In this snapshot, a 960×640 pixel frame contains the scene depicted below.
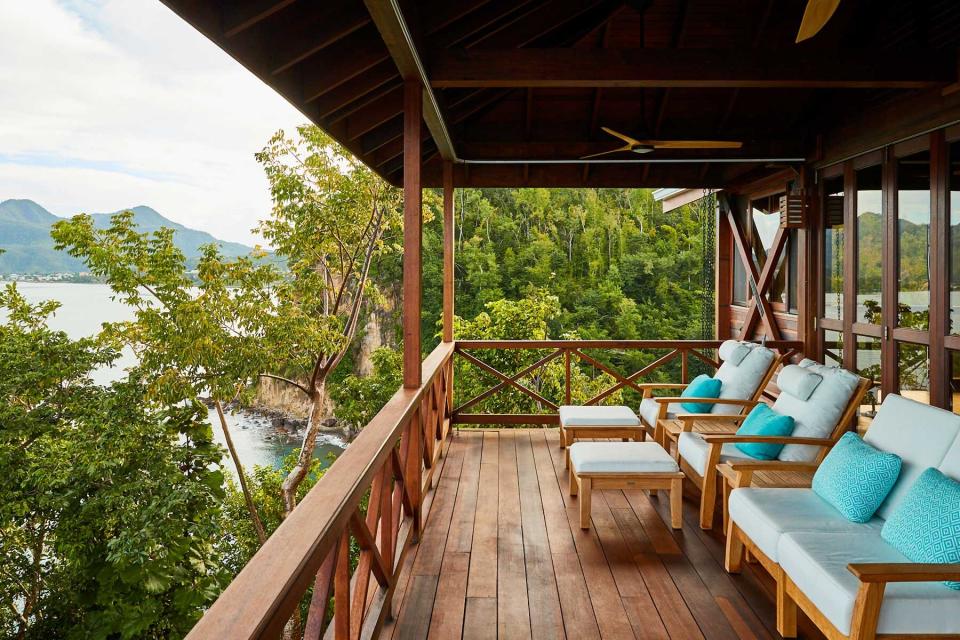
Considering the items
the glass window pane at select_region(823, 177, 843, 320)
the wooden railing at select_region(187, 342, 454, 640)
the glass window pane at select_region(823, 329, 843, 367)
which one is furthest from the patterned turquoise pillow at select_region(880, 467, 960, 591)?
the glass window pane at select_region(823, 177, 843, 320)

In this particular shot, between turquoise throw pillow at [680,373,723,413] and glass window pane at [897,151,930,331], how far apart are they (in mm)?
1407

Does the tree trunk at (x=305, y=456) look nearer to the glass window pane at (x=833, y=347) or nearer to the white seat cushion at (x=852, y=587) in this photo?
the glass window pane at (x=833, y=347)

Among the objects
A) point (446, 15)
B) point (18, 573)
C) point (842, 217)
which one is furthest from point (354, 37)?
point (18, 573)

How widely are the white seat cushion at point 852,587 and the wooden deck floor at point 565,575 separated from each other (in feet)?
1.45

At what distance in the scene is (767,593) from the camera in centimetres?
307

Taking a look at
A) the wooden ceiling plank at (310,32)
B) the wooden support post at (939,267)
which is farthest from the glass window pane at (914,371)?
the wooden ceiling plank at (310,32)

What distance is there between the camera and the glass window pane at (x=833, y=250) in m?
5.96

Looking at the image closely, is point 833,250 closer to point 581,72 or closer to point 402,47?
point 581,72

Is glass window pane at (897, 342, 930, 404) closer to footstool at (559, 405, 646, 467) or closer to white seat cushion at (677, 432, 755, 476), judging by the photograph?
white seat cushion at (677, 432, 755, 476)

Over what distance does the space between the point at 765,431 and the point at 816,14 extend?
233cm

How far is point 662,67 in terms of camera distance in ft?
13.2

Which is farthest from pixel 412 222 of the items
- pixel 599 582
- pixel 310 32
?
pixel 599 582

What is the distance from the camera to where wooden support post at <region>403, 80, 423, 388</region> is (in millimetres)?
3812

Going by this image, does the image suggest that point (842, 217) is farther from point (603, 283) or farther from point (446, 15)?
point (603, 283)
